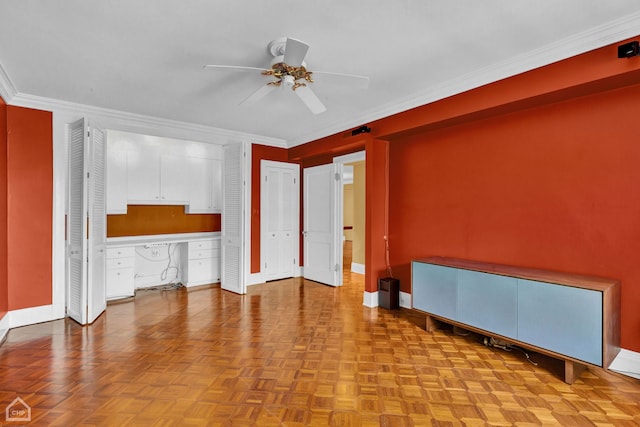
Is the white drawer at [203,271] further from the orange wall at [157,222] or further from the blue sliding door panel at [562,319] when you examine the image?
the blue sliding door panel at [562,319]

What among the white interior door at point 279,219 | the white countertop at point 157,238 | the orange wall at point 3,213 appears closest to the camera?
the orange wall at point 3,213

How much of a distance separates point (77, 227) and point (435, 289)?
403 cm

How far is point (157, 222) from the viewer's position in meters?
5.29

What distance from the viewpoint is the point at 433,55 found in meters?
2.69

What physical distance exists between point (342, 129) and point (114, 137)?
327cm

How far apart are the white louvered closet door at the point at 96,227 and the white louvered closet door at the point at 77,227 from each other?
0.06 meters

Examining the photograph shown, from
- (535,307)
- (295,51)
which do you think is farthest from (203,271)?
(535,307)

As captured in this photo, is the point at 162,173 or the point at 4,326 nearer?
the point at 4,326

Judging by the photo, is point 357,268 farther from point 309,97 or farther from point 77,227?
point 77,227

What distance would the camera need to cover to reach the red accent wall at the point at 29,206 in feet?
11.6

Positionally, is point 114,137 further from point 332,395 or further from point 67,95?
point 332,395

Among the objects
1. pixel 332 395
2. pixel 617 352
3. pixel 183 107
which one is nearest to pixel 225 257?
pixel 183 107

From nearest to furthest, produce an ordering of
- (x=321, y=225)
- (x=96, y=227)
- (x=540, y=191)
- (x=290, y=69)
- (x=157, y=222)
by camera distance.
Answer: (x=290, y=69)
(x=540, y=191)
(x=96, y=227)
(x=157, y=222)
(x=321, y=225)
